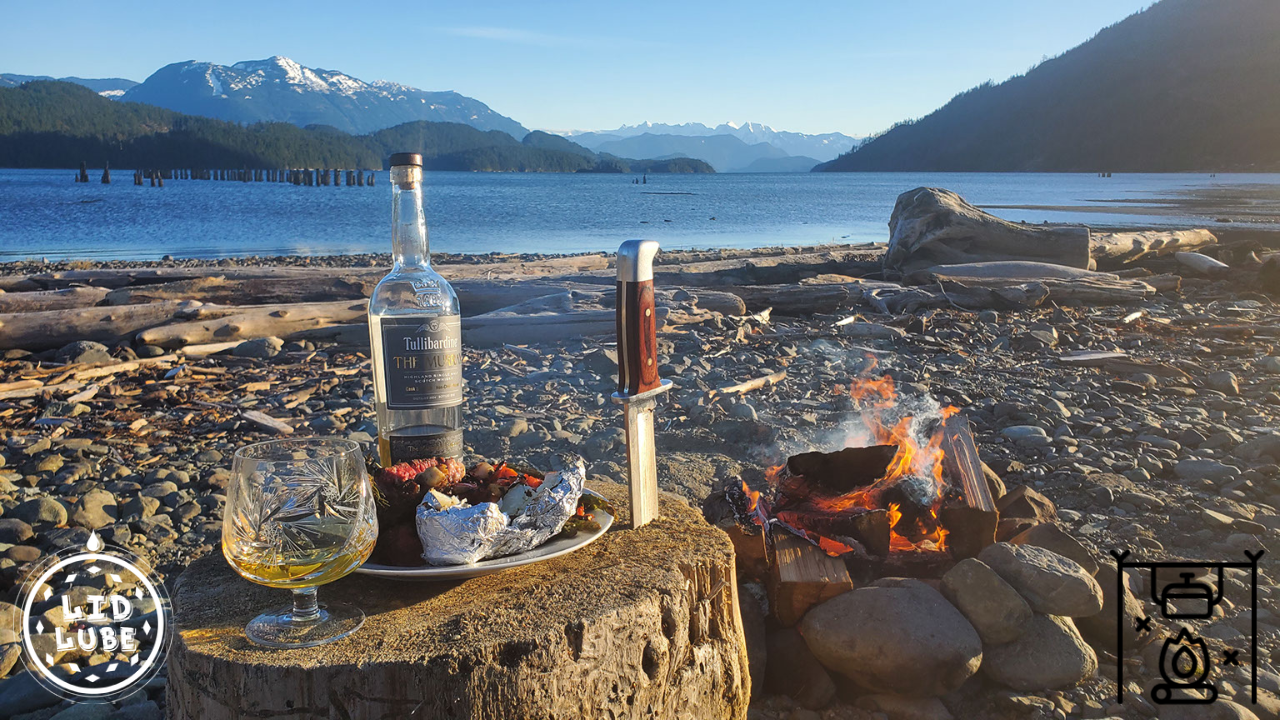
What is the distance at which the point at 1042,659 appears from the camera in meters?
3.09

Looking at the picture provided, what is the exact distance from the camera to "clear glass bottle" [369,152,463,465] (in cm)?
217

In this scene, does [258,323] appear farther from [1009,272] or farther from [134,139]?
[134,139]

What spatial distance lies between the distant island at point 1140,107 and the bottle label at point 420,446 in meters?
135

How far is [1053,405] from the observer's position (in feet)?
21.5

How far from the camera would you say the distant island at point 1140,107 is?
113 metres

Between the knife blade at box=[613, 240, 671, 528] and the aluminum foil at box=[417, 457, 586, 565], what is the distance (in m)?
0.26

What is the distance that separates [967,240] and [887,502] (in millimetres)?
11180

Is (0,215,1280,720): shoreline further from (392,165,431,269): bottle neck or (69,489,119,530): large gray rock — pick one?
(392,165,431,269): bottle neck

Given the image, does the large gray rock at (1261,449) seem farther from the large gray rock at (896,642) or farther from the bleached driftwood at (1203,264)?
the bleached driftwood at (1203,264)

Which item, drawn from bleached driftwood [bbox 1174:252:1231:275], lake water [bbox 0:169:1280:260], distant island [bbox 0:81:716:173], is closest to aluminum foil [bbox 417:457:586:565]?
bleached driftwood [bbox 1174:252:1231:275]

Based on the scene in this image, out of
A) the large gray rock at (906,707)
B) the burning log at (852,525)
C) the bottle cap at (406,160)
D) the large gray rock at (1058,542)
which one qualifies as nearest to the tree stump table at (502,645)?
the large gray rock at (906,707)

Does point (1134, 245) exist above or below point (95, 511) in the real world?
above

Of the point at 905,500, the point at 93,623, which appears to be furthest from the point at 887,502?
the point at 93,623

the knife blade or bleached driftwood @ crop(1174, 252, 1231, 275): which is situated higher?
the knife blade
